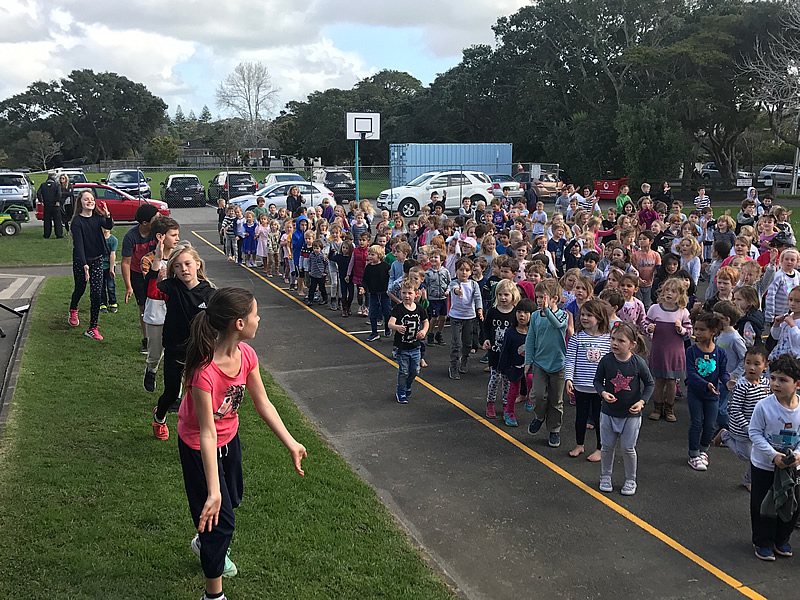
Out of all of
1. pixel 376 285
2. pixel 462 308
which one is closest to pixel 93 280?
pixel 376 285

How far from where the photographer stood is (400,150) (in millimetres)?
38562

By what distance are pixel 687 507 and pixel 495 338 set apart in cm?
272

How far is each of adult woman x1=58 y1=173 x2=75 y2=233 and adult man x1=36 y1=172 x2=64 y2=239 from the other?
18cm

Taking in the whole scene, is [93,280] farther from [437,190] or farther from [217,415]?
[437,190]

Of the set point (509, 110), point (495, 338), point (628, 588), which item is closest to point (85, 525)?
point (628, 588)

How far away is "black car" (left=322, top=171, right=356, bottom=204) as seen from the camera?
34469mm

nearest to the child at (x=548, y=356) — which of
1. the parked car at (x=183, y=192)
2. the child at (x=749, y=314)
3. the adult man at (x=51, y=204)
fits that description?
the child at (x=749, y=314)

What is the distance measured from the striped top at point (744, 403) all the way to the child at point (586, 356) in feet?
4.06

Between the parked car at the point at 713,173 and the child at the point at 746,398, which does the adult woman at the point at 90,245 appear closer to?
the child at the point at 746,398

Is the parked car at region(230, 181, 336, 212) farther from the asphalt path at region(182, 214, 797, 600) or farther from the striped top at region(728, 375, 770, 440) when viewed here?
the striped top at region(728, 375, 770, 440)

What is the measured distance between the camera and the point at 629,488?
618cm

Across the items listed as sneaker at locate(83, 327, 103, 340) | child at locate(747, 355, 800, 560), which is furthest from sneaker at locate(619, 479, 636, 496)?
sneaker at locate(83, 327, 103, 340)

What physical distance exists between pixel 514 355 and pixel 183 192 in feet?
102

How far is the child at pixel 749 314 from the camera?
25.2 ft
